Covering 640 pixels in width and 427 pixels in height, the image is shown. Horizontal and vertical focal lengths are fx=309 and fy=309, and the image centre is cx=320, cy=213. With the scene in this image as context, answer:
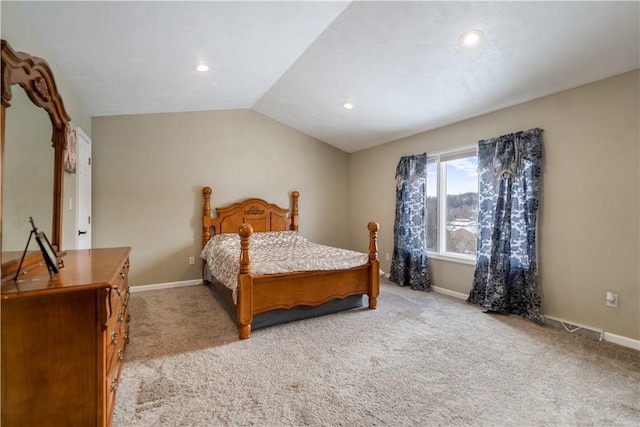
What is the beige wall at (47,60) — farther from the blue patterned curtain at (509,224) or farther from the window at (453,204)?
the window at (453,204)

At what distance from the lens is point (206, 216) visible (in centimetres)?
456

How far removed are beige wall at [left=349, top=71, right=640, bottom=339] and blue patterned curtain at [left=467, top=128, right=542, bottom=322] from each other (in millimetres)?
115

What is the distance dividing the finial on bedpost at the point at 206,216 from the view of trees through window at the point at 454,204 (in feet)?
10.5

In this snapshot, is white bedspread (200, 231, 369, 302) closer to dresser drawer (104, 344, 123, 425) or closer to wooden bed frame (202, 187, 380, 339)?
wooden bed frame (202, 187, 380, 339)

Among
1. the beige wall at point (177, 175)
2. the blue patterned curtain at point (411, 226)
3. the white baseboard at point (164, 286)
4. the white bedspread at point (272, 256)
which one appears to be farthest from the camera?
the blue patterned curtain at point (411, 226)

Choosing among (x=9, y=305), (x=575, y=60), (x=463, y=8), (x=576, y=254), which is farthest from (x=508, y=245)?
(x=9, y=305)

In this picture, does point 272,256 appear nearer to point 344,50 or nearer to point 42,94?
point 344,50

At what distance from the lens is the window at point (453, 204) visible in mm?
3941

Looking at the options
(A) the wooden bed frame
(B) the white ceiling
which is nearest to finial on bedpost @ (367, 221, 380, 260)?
(A) the wooden bed frame

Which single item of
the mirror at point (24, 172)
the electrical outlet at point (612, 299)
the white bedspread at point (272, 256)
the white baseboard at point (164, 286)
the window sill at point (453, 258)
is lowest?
the white baseboard at point (164, 286)

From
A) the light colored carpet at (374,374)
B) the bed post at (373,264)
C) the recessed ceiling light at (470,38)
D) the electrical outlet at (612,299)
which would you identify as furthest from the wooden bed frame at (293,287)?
the electrical outlet at (612,299)

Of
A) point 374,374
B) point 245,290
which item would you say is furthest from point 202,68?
point 374,374

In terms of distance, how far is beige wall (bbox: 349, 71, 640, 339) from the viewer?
254cm

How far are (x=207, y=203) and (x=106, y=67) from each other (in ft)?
7.05
